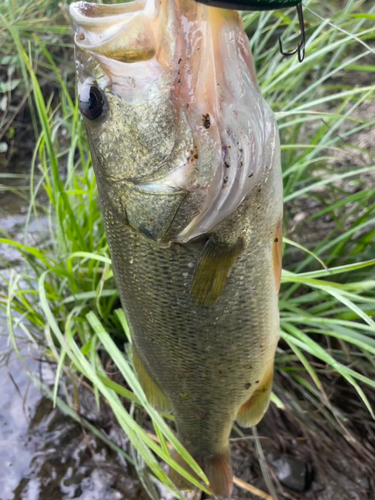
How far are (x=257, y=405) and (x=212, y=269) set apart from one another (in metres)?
0.65

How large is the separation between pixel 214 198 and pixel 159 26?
0.35 meters

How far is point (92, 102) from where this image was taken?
867mm

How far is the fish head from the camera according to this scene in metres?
0.79

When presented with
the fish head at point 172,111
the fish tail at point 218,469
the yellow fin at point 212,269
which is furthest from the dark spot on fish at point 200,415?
the fish head at point 172,111

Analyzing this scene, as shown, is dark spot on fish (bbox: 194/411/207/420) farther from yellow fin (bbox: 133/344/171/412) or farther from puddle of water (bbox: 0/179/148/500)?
puddle of water (bbox: 0/179/148/500)

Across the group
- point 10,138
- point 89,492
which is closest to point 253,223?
point 89,492

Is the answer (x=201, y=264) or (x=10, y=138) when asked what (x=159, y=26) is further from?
(x=10, y=138)

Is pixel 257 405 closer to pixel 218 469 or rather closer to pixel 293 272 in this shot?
pixel 218 469

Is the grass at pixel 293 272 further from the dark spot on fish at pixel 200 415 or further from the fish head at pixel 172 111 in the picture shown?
the fish head at pixel 172 111

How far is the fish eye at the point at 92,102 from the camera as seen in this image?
33.7 inches

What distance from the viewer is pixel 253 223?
99 centimetres

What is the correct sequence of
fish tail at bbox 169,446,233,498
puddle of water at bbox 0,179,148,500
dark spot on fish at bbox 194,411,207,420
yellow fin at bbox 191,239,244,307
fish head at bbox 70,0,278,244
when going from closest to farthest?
fish head at bbox 70,0,278,244 < yellow fin at bbox 191,239,244,307 < dark spot on fish at bbox 194,411,207,420 < fish tail at bbox 169,446,233,498 < puddle of water at bbox 0,179,148,500

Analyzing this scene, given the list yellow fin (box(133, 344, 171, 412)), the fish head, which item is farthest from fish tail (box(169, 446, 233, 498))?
the fish head

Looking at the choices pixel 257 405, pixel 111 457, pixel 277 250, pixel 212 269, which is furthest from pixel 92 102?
pixel 111 457
